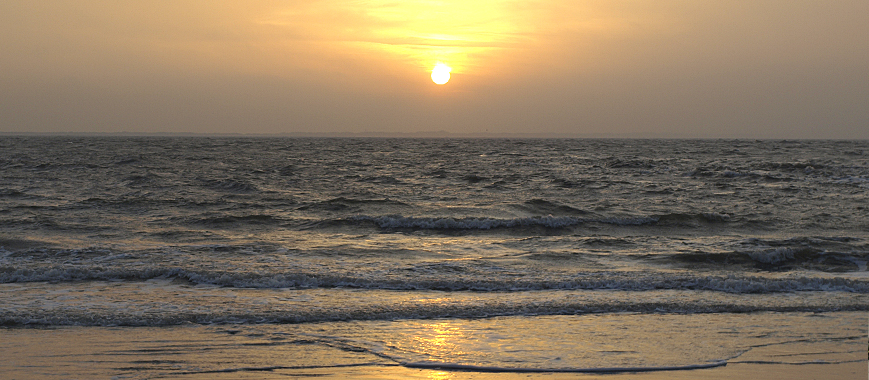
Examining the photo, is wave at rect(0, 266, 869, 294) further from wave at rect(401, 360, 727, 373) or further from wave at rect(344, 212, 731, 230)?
wave at rect(344, 212, 731, 230)

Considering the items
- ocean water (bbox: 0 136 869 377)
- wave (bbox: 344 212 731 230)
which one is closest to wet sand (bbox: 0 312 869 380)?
ocean water (bbox: 0 136 869 377)

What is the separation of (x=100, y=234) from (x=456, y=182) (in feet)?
57.0

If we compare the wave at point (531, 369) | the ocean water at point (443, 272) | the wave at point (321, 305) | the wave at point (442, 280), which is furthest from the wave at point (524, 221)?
the wave at point (531, 369)

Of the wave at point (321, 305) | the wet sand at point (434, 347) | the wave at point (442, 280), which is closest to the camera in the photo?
the wet sand at point (434, 347)

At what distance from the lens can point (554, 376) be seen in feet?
20.4

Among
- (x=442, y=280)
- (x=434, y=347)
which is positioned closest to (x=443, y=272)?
(x=442, y=280)

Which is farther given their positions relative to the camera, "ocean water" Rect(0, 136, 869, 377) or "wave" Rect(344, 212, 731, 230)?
"wave" Rect(344, 212, 731, 230)

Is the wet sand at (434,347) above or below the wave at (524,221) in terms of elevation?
below

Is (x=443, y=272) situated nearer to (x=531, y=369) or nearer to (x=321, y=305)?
(x=321, y=305)

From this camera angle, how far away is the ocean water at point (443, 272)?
7289 mm

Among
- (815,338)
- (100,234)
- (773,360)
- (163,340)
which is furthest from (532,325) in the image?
(100,234)

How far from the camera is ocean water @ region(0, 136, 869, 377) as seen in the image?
23.9ft

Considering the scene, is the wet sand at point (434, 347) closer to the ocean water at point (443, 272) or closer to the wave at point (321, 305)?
the ocean water at point (443, 272)

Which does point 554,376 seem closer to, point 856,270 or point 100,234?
point 856,270
